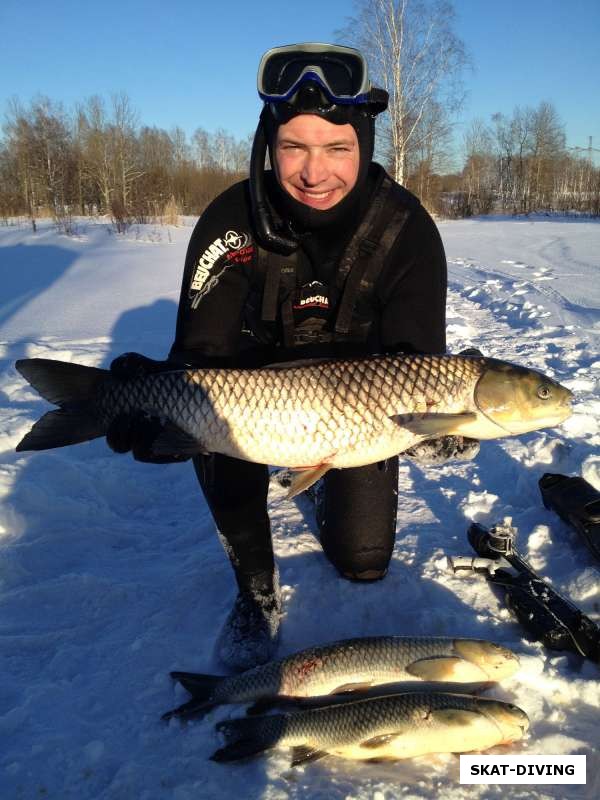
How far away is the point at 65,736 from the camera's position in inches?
68.3

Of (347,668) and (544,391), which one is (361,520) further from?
(544,391)

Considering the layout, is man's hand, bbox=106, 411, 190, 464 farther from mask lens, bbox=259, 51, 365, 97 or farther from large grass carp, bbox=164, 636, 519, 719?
mask lens, bbox=259, 51, 365, 97

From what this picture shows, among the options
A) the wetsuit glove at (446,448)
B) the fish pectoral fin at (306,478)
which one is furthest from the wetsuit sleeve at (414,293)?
the fish pectoral fin at (306,478)

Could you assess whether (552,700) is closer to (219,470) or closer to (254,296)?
(219,470)

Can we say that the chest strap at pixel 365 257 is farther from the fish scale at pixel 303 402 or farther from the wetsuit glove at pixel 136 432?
the wetsuit glove at pixel 136 432

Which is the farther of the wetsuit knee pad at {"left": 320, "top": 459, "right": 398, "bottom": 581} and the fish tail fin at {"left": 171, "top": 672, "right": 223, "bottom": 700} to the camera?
the wetsuit knee pad at {"left": 320, "top": 459, "right": 398, "bottom": 581}

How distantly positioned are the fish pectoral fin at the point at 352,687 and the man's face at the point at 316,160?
6.13 feet

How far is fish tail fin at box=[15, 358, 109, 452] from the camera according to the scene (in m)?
2.10

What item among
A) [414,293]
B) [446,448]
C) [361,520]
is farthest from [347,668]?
[414,293]

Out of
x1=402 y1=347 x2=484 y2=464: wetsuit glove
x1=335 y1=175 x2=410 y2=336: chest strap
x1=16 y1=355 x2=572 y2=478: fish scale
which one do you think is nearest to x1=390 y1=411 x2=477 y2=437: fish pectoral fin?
x1=16 y1=355 x2=572 y2=478: fish scale

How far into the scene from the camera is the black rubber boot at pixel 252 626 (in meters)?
2.05

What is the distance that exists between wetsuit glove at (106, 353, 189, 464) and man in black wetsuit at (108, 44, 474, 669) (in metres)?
0.27

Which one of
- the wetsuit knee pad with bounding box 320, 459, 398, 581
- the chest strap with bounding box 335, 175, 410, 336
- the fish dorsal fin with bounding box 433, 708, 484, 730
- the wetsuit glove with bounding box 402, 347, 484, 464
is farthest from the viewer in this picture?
the chest strap with bounding box 335, 175, 410, 336

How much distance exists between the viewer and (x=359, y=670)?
1.79m
